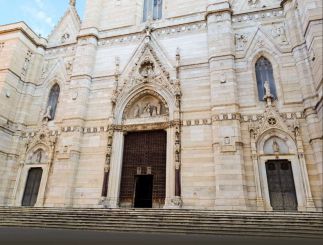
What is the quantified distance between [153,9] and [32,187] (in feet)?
44.7

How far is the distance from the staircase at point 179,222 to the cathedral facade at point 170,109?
8.15ft

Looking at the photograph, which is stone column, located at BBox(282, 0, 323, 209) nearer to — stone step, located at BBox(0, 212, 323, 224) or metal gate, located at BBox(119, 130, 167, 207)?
stone step, located at BBox(0, 212, 323, 224)

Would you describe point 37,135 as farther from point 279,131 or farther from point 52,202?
point 279,131

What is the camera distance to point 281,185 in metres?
11.1

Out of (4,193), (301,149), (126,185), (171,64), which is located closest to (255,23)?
(171,64)

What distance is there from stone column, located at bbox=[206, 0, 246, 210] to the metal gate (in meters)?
2.89

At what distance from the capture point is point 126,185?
13.4 meters

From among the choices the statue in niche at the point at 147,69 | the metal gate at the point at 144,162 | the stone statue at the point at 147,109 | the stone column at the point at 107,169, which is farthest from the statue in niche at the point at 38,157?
the statue in niche at the point at 147,69

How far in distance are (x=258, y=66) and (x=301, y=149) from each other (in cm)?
489

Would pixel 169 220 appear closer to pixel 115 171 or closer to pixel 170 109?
pixel 115 171

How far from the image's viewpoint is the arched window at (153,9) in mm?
17312

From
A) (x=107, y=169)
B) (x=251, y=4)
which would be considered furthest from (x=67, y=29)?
(x=251, y=4)

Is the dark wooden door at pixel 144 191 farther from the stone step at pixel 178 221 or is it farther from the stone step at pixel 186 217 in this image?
the stone step at pixel 178 221

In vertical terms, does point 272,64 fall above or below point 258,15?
below
